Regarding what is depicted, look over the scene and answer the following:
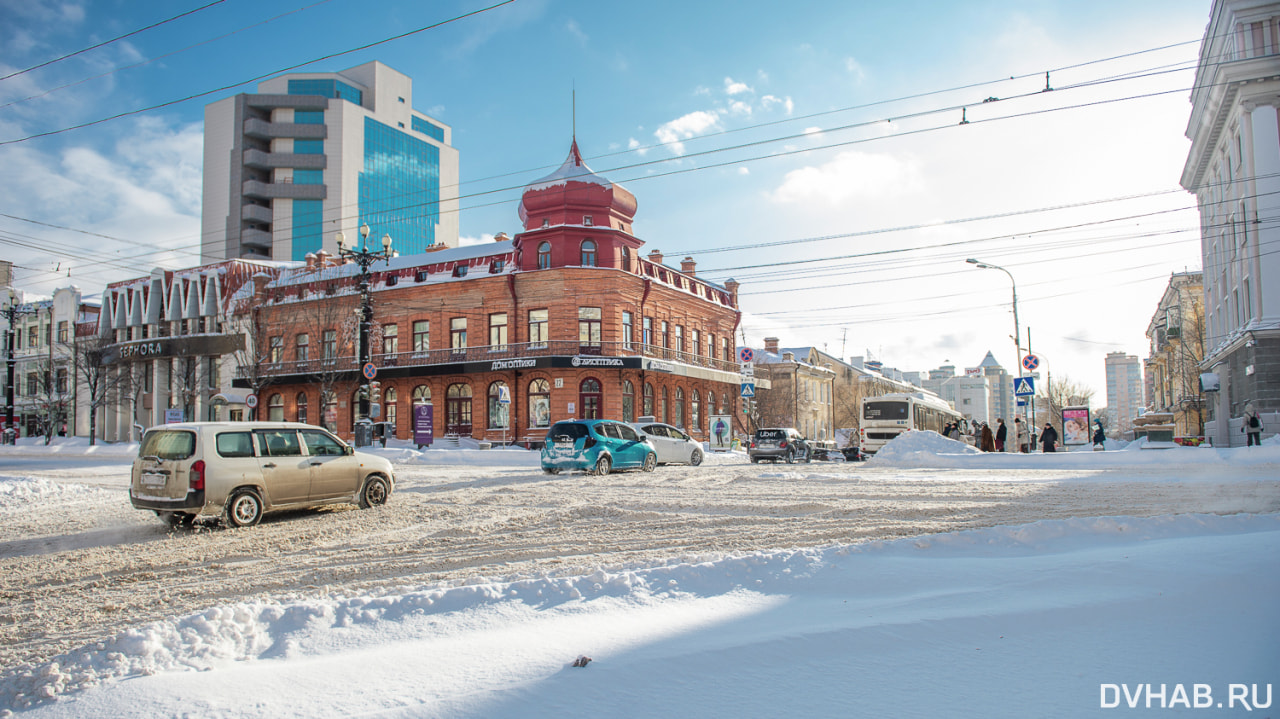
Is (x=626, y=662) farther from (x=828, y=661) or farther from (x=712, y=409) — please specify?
(x=712, y=409)

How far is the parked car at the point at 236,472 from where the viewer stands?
1055 cm

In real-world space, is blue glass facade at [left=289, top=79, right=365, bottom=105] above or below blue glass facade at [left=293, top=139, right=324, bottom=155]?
above

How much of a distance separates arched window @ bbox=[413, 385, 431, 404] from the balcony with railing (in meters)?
1.38

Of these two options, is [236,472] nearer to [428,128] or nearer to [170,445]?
[170,445]

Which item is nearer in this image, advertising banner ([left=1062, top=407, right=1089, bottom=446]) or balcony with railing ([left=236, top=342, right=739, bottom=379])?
advertising banner ([left=1062, top=407, right=1089, bottom=446])

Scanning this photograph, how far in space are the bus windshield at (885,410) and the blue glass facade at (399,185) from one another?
70.4 meters

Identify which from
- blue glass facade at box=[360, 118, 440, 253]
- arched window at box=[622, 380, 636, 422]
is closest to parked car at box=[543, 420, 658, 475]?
arched window at box=[622, 380, 636, 422]

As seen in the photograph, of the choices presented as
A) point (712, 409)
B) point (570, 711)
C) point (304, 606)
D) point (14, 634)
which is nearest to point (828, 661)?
point (570, 711)

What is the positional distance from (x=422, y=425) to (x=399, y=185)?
250 feet

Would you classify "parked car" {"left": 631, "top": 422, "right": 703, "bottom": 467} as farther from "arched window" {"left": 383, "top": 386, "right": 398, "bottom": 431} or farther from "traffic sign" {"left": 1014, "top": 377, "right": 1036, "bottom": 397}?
"arched window" {"left": 383, "top": 386, "right": 398, "bottom": 431}

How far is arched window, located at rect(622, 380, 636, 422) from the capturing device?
39.2m

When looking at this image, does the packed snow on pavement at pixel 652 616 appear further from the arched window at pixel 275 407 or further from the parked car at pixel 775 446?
the arched window at pixel 275 407

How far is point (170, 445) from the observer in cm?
1080

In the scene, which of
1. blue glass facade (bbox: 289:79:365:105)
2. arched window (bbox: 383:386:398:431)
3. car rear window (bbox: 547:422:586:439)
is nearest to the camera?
car rear window (bbox: 547:422:586:439)
